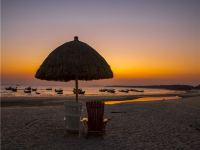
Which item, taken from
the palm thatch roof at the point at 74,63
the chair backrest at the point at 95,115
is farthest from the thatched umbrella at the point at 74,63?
the chair backrest at the point at 95,115

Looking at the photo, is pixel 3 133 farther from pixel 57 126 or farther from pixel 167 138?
pixel 167 138

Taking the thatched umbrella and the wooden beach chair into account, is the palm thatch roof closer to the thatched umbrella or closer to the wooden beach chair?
the thatched umbrella

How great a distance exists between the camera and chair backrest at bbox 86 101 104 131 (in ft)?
29.9

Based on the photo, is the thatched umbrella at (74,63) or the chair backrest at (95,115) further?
the thatched umbrella at (74,63)

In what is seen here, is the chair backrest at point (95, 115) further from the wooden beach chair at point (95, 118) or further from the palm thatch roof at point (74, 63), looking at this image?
the palm thatch roof at point (74, 63)

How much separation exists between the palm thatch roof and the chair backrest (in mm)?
1009

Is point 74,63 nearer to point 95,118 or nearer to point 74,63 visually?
point 74,63

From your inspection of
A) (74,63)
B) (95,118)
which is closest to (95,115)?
(95,118)

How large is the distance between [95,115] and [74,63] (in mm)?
1742

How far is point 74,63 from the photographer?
9453mm

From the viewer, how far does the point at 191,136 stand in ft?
32.1

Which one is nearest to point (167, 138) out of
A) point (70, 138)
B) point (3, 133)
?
point (70, 138)

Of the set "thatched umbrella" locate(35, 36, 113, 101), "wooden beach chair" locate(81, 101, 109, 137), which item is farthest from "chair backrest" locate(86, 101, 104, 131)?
"thatched umbrella" locate(35, 36, 113, 101)

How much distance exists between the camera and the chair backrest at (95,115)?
29.9ft
